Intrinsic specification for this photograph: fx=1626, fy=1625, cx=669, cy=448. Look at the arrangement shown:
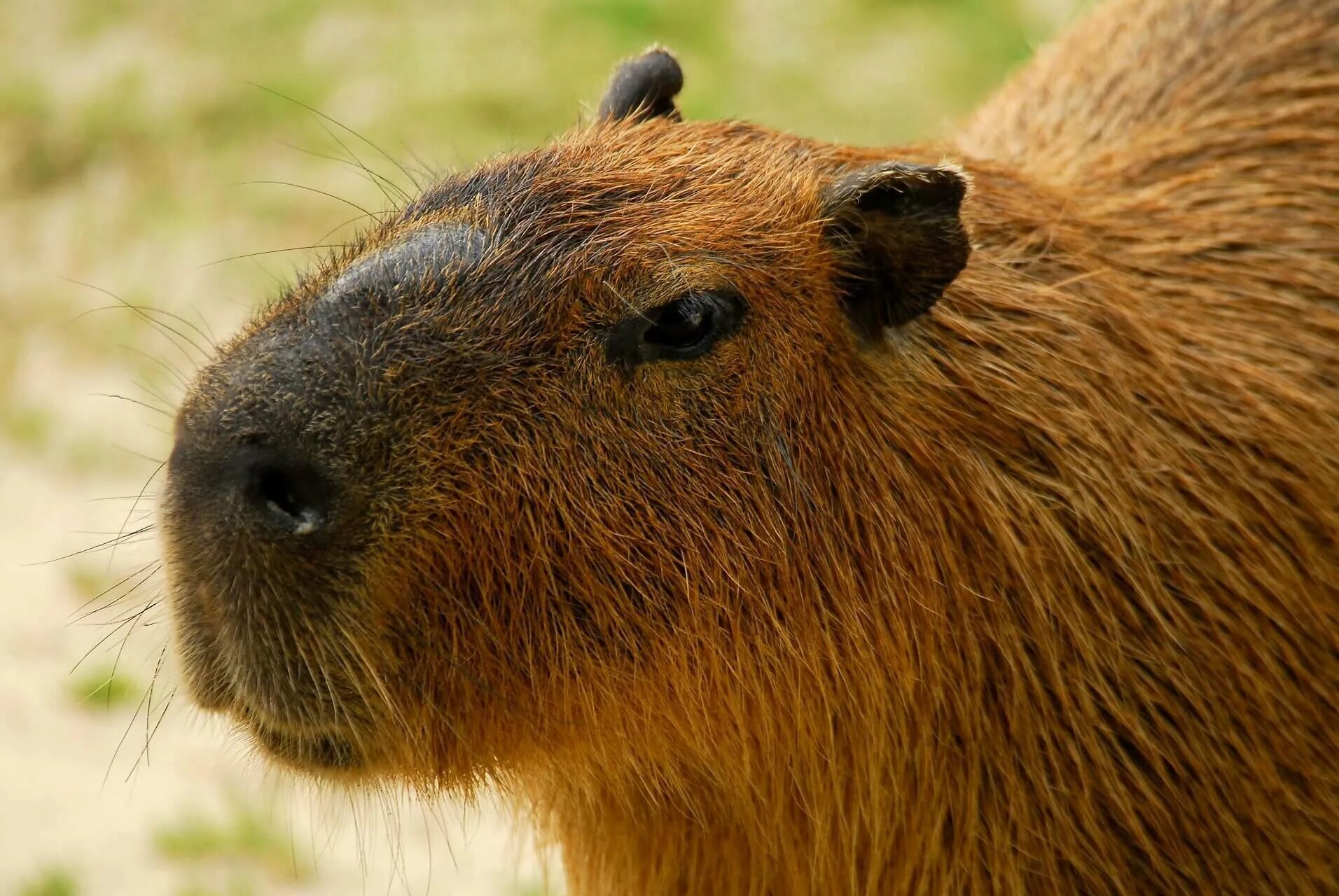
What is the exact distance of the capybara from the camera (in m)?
3.36

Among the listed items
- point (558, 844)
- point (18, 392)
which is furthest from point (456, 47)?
point (558, 844)

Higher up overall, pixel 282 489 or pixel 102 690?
pixel 102 690

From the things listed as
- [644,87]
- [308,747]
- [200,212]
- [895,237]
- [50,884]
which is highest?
[200,212]

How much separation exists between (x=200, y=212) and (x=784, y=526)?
706 cm

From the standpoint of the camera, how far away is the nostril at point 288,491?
323cm

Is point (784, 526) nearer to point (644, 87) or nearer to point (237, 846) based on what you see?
point (644, 87)

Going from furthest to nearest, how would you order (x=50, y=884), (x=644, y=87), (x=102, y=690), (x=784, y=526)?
(x=102, y=690) → (x=50, y=884) → (x=644, y=87) → (x=784, y=526)

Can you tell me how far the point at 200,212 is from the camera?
9.71 meters

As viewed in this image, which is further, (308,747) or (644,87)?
(644,87)

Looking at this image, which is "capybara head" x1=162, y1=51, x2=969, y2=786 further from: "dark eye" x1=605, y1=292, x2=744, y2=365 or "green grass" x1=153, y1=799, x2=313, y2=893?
"green grass" x1=153, y1=799, x2=313, y2=893

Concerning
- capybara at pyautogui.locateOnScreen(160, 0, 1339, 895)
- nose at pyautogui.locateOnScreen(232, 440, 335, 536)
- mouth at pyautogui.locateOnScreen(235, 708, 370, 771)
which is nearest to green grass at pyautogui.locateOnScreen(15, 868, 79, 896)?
capybara at pyautogui.locateOnScreen(160, 0, 1339, 895)

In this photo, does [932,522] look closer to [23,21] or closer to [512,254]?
[512,254]

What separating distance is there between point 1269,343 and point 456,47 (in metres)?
7.93

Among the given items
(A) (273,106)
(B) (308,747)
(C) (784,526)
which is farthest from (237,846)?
(A) (273,106)
